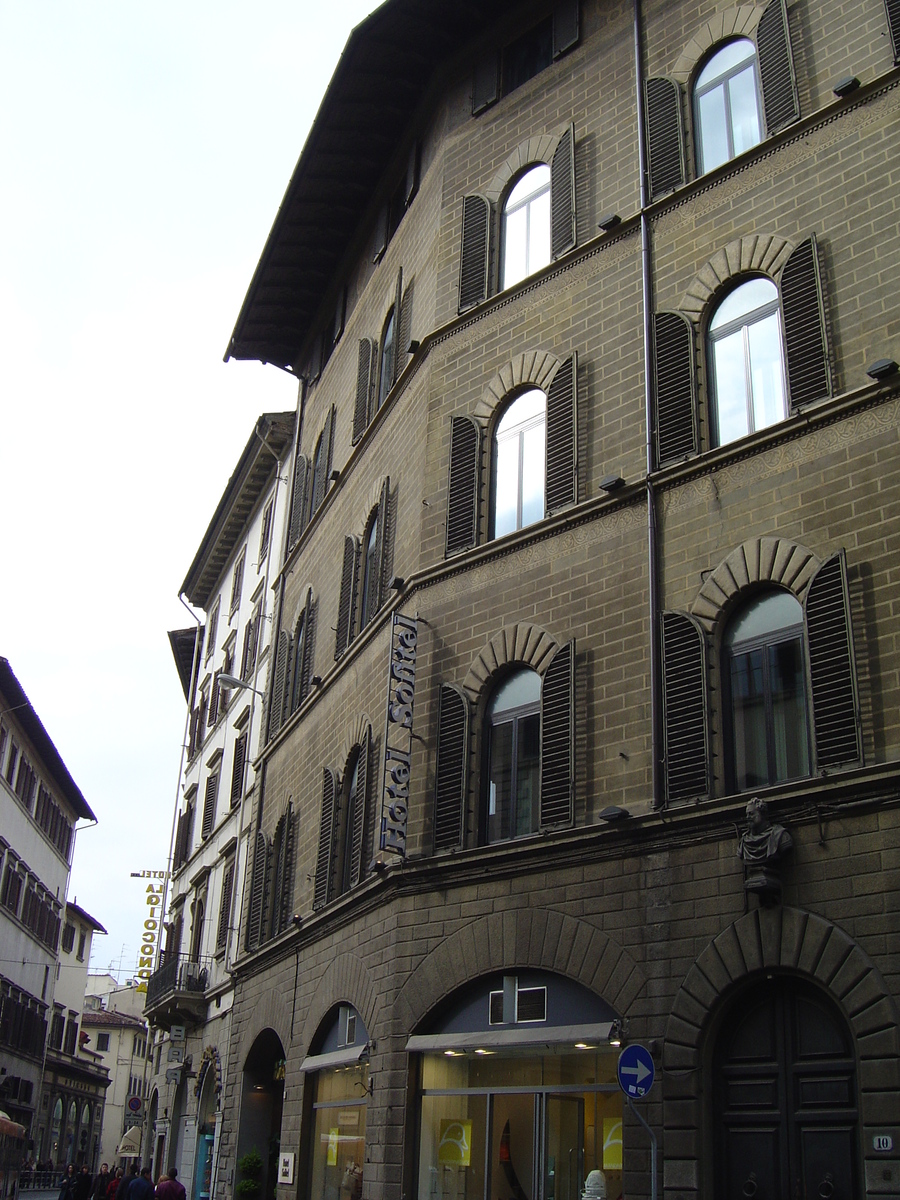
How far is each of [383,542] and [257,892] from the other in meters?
9.04

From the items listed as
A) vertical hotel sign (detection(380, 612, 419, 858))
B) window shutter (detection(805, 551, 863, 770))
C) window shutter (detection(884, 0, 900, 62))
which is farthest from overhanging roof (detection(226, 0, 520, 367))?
window shutter (detection(805, 551, 863, 770))

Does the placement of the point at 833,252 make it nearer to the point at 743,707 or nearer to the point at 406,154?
the point at 743,707

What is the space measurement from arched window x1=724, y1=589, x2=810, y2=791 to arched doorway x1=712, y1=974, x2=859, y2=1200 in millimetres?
2151

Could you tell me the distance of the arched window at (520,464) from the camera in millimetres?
17797

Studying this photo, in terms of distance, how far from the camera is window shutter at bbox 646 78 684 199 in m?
17.5

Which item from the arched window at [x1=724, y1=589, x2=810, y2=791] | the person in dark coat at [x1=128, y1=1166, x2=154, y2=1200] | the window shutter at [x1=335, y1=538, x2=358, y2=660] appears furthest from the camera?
the person in dark coat at [x1=128, y1=1166, x2=154, y2=1200]

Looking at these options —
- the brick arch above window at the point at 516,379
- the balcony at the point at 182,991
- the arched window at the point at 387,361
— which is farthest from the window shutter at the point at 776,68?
the balcony at the point at 182,991

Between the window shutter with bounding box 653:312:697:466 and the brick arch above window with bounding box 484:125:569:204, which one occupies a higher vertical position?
the brick arch above window with bounding box 484:125:569:204

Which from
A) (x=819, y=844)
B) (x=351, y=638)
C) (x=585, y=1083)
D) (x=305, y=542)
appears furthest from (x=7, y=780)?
(x=819, y=844)

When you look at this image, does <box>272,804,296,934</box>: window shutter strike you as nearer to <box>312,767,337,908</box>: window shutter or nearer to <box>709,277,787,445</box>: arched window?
<box>312,767,337,908</box>: window shutter

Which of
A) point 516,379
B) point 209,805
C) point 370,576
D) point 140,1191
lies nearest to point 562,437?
point 516,379

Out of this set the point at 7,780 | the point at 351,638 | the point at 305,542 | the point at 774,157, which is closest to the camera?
the point at 774,157

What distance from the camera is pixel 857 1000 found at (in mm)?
11789

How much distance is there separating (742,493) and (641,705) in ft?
8.76
